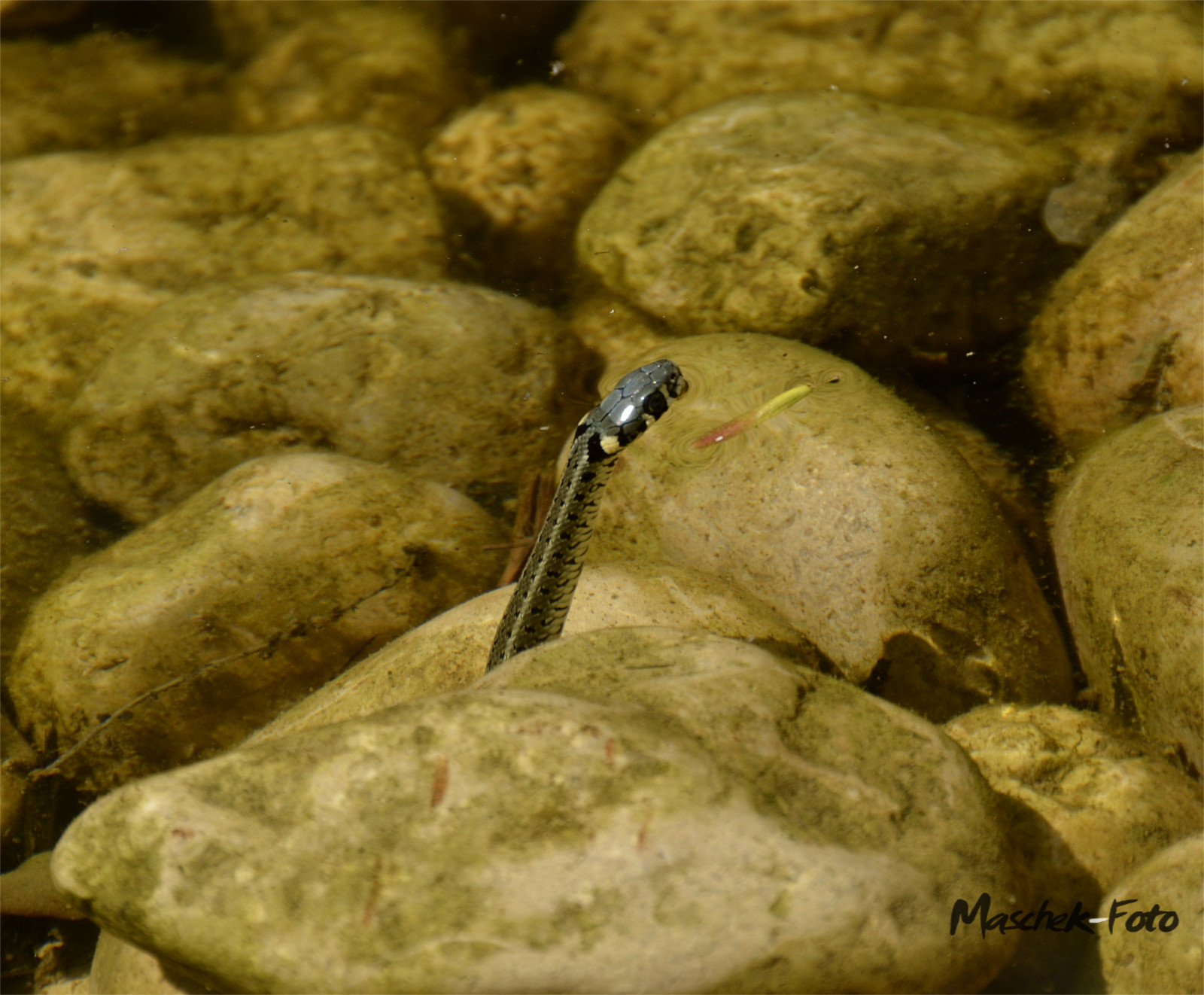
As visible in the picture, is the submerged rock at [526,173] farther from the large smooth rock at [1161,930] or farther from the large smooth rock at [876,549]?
the large smooth rock at [1161,930]

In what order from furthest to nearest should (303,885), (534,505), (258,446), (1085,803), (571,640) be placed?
1. (258,446)
2. (534,505)
3. (1085,803)
4. (571,640)
5. (303,885)

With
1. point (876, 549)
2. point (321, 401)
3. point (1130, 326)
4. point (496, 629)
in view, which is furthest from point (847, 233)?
point (321, 401)

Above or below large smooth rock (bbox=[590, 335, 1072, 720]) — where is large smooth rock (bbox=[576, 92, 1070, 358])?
above

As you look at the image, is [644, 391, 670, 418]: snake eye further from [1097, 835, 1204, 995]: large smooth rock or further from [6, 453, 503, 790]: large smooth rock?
[1097, 835, 1204, 995]: large smooth rock

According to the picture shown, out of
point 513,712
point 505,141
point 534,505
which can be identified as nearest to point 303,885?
point 513,712

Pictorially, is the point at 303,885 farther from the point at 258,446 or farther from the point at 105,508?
the point at 105,508

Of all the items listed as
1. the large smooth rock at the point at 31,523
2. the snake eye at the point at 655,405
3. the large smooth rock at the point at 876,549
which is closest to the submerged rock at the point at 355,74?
the large smooth rock at the point at 31,523

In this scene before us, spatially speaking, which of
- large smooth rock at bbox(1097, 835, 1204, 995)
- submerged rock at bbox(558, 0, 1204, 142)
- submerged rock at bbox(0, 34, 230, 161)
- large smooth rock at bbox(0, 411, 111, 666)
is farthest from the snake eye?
submerged rock at bbox(0, 34, 230, 161)
